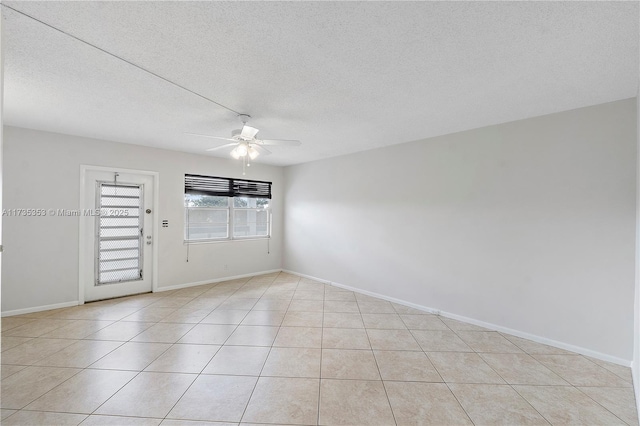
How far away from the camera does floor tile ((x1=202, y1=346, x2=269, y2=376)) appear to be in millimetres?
2367

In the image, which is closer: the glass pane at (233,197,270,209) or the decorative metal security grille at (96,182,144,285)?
the decorative metal security grille at (96,182,144,285)

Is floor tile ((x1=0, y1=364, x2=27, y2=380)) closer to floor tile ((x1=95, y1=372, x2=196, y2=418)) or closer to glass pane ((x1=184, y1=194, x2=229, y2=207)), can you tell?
floor tile ((x1=95, y1=372, x2=196, y2=418))

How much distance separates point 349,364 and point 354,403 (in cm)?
49

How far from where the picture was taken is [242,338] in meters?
2.96

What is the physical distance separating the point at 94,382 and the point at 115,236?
2.68 meters

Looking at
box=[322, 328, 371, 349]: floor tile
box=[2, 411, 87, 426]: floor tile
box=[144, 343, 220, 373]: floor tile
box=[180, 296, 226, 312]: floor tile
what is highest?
box=[180, 296, 226, 312]: floor tile

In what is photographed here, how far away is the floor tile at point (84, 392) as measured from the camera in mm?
1924

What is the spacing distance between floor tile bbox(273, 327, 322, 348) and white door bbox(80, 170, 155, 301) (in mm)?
2912

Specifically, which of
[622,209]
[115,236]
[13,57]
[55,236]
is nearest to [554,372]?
[622,209]

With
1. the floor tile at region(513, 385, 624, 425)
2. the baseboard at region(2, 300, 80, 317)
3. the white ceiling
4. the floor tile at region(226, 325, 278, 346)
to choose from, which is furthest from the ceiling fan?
the baseboard at region(2, 300, 80, 317)

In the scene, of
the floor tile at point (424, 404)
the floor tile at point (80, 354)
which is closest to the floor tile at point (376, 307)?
the floor tile at point (424, 404)

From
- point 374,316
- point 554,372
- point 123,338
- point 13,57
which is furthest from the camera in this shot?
point 374,316

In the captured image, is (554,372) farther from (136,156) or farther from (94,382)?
(136,156)

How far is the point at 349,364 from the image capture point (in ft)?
8.18
